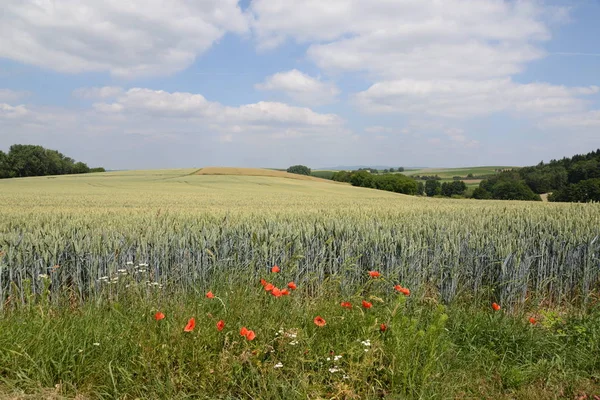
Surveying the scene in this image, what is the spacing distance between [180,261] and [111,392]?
2.70 m

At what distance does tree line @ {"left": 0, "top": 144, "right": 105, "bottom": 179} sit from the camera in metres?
72.5

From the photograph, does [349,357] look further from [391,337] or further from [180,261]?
[180,261]

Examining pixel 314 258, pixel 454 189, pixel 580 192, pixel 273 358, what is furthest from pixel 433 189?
pixel 273 358

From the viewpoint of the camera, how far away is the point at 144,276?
5.19 meters

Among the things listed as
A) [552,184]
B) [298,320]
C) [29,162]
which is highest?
[29,162]

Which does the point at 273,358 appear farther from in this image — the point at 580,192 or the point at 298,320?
the point at 580,192

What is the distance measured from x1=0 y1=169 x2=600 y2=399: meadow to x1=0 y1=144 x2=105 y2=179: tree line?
8180 cm

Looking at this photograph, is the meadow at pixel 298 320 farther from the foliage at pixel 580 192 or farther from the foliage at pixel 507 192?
the foliage at pixel 507 192

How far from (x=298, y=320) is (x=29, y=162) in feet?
286

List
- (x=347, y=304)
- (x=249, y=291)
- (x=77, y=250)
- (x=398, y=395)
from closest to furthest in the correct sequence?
(x=398, y=395) < (x=347, y=304) < (x=249, y=291) < (x=77, y=250)

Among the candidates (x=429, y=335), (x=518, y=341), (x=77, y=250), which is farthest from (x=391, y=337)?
(x=77, y=250)

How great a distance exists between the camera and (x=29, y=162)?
7381cm

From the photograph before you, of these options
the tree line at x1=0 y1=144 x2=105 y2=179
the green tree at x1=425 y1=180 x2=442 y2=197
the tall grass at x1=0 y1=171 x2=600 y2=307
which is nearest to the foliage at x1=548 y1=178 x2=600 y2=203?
the green tree at x1=425 y1=180 x2=442 y2=197

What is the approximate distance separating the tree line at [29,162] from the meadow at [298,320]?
81.8m
